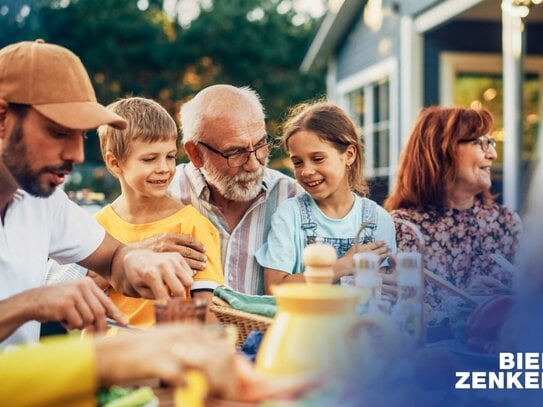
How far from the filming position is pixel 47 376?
96 cm

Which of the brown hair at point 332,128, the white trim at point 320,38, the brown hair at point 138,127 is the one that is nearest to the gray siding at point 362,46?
the white trim at point 320,38

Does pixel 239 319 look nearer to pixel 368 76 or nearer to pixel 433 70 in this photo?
pixel 433 70

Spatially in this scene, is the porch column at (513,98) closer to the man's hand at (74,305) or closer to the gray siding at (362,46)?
the gray siding at (362,46)

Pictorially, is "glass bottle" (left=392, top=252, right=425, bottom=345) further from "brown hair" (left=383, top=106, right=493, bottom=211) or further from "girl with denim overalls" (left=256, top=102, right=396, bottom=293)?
"brown hair" (left=383, top=106, right=493, bottom=211)

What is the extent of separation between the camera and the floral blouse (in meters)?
2.94

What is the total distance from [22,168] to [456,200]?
71.8 inches

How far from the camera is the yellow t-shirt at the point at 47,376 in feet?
3.14

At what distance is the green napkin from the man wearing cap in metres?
0.20

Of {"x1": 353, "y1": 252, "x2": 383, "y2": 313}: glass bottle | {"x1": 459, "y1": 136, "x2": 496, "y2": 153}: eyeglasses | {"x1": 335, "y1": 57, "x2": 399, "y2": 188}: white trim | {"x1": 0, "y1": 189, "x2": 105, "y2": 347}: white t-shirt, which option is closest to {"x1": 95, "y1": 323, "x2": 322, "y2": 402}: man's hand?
{"x1": 353, "y1": 252, "x2": 383, "y2": 313}: glass bottle

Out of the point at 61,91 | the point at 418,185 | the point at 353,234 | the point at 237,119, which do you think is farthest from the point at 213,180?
the point at 61,91

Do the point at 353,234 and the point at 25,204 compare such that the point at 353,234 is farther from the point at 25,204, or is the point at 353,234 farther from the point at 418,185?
the point at 25,204

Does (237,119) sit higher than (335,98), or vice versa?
(335,98)

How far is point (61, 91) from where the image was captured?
171 cm

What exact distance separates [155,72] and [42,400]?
20722 mm
